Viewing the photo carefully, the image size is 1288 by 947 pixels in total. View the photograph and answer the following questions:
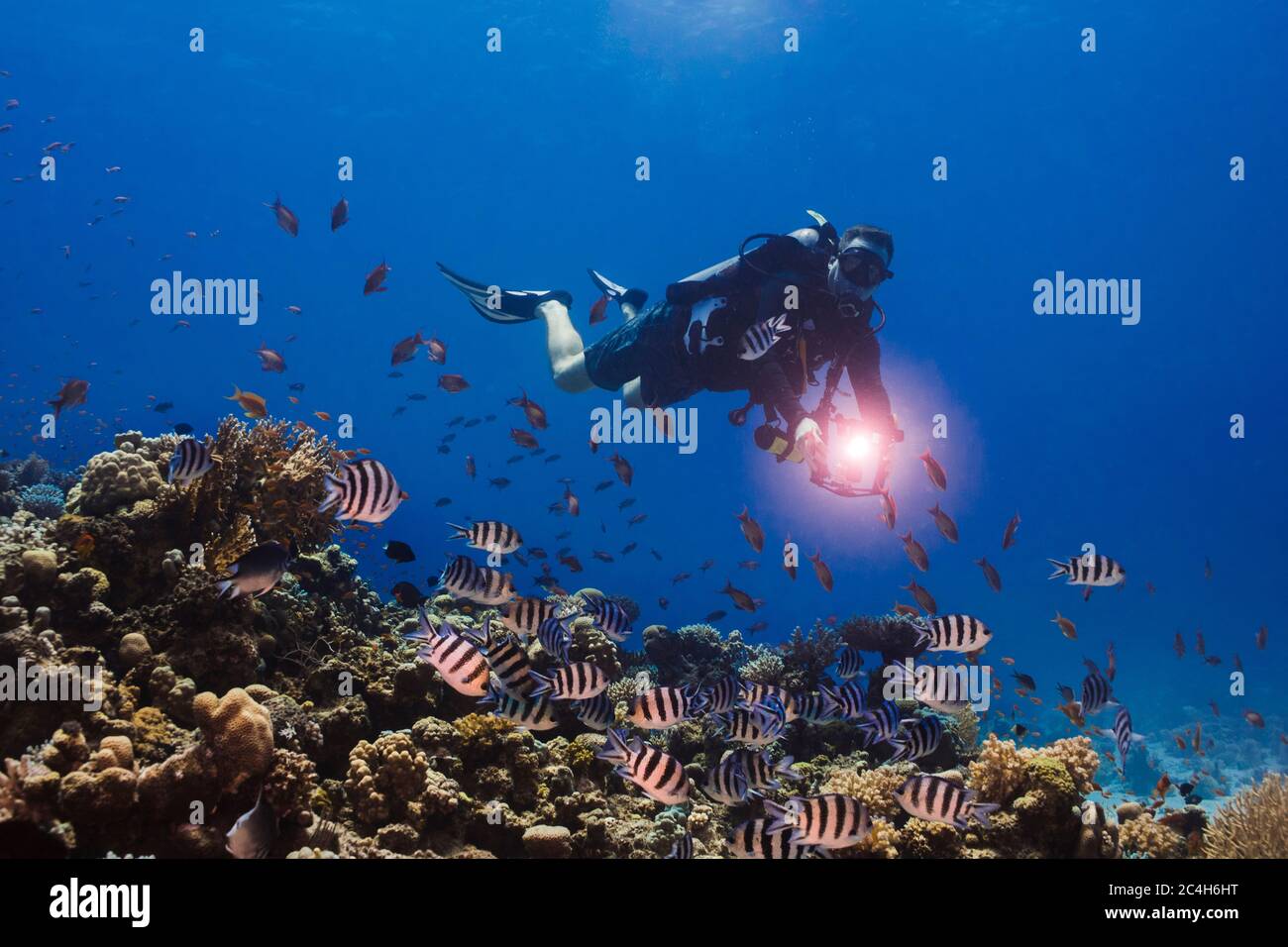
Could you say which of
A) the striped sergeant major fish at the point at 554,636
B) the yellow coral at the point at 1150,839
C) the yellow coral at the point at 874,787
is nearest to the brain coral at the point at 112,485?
the striped sergeant major fish at the point at 554,636

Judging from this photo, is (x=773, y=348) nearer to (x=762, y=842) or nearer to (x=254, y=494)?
(x=762, y=842)

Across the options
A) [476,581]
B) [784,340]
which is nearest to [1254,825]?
[784,340]

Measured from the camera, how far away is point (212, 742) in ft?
13.1

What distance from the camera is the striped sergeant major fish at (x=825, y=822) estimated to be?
3594 millimetres

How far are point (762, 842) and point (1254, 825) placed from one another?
4.79 metres

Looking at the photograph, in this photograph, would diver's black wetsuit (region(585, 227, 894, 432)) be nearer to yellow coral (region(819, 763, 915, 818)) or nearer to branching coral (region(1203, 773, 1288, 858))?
yellow coral (region(819, 763, 915, 818))

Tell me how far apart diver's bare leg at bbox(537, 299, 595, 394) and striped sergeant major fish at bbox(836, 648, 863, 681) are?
5974mm

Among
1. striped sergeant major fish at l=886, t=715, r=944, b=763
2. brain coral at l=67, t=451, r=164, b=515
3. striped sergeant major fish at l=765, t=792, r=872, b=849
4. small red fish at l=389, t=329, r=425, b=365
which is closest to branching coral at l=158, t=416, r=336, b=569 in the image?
brain coral at l=67, t=451, r=164, b=515

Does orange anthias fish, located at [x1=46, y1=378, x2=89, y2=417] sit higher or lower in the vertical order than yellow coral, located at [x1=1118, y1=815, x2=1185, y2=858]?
higher

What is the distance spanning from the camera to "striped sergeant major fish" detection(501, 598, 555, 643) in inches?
210

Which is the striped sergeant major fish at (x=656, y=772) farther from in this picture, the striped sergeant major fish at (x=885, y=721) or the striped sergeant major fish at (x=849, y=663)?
the striped sergeant major fish at (x=849, y=663)

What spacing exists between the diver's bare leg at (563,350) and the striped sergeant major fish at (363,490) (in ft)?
21.2

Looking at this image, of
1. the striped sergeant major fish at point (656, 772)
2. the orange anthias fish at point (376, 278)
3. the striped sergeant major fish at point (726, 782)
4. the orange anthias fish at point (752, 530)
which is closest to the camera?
the striped sergeant major fish at point (656, 772)

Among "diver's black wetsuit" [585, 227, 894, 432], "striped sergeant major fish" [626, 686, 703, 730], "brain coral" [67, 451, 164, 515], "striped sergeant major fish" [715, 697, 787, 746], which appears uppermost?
"diver's black wetsuit" [585, 227, 894, 432]
